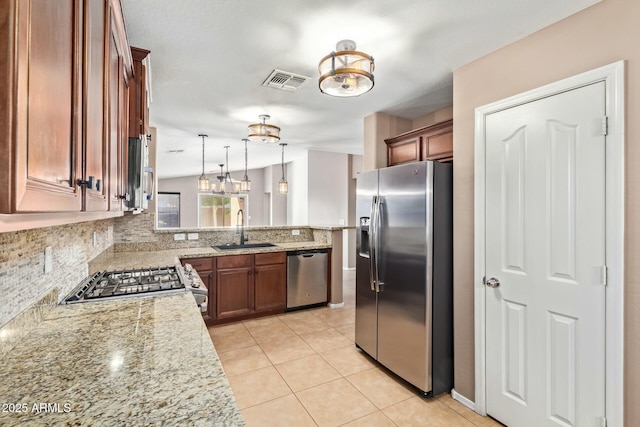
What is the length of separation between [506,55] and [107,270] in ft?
10.6

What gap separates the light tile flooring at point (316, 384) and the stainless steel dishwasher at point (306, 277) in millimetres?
576

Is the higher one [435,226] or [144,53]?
[144,53]

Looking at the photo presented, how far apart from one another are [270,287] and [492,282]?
2.67 m

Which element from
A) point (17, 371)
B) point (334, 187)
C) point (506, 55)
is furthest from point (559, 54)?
point (334, 187)

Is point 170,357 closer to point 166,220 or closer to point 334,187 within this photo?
point 334,187

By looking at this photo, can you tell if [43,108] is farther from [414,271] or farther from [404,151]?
[404,151]

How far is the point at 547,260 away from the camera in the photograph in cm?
183

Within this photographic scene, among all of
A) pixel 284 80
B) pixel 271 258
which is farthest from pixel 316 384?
pixel 284 80

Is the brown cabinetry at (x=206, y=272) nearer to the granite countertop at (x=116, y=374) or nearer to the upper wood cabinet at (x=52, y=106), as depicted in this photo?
the granite countertop at (x=116, y=374)

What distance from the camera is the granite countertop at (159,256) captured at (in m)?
2.58

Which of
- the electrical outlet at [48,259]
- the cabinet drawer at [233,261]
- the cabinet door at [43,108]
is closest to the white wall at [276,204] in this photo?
the cabinet drawer at [233,261]

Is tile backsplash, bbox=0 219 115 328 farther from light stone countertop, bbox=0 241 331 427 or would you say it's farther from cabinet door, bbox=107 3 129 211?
cabinet door, bbox=107 3 129 211

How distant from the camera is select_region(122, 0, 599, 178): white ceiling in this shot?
1.72 meters

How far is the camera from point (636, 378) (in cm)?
150
